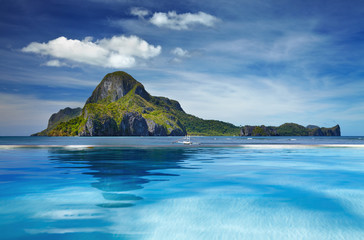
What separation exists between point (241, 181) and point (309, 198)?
700 cm

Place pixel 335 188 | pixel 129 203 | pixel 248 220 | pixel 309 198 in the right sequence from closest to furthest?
1. pixel 248 220
2. pixel 129 203
3. pixel 309 198
4. pixel 335 188

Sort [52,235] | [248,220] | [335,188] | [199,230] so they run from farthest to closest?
[335,188] → [248,220] → [199,230] → [52,235]

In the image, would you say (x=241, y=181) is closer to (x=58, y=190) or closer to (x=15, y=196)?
(x=58, y=190)

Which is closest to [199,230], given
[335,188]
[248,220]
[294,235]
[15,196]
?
[248,220]

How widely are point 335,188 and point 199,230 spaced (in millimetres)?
15694

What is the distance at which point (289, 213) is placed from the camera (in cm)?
1479

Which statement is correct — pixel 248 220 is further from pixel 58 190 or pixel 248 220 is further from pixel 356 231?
pixel 58 190

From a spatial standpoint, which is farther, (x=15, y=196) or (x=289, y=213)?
(x=15, y=196)

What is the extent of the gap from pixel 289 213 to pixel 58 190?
1622cm

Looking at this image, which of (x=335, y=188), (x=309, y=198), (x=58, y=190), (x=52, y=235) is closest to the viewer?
(x=52, y=235)

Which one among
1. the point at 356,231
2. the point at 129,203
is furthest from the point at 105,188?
the point at 356,231

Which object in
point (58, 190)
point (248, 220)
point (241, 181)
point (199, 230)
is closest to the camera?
point (199, 230)

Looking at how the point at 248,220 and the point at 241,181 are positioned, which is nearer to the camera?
the point at 248,220

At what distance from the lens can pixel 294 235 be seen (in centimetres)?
1167
